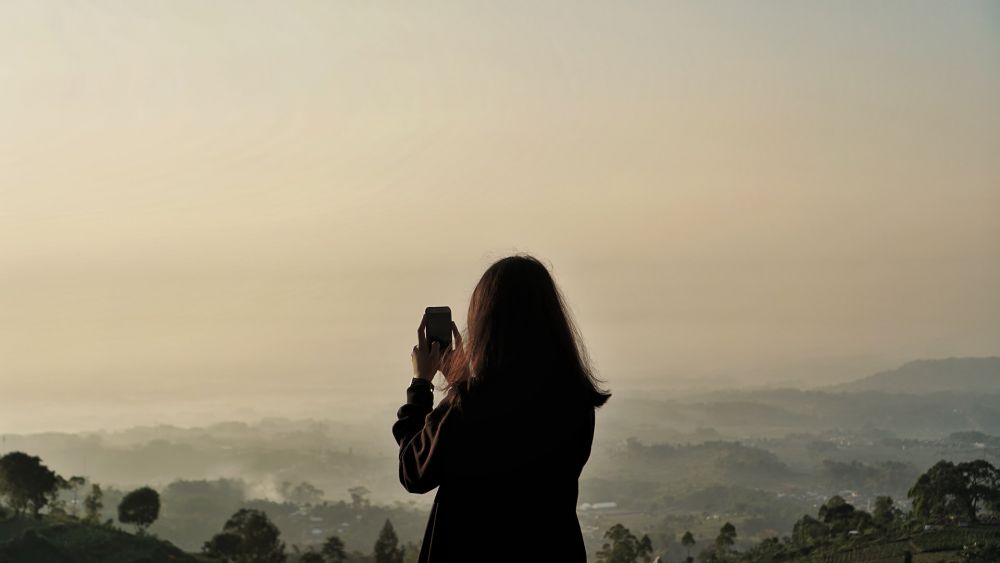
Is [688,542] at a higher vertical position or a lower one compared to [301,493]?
lower

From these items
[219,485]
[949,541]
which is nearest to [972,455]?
[949,541]

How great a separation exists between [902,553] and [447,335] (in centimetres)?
1217

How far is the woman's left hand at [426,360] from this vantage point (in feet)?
9.68

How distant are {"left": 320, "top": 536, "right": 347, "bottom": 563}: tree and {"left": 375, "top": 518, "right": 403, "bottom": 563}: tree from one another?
52cm

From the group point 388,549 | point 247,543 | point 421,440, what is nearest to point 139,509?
point 247,543

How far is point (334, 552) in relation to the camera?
16547mm

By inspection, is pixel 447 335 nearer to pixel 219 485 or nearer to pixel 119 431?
pixel 219 485

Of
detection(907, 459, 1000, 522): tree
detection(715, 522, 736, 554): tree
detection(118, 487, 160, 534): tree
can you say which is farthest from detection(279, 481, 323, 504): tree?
detection(907, 459, 1000, 522): tree

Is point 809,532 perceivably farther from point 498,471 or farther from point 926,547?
point 498,471

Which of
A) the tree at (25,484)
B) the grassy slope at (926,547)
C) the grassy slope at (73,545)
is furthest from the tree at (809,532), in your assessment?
the tree at (25,484)

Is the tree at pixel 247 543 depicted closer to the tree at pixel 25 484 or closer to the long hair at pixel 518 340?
the tree at pixel 25 484

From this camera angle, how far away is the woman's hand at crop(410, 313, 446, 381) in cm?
295

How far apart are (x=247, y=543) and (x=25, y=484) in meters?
3.08

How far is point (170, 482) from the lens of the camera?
72.6 ft
